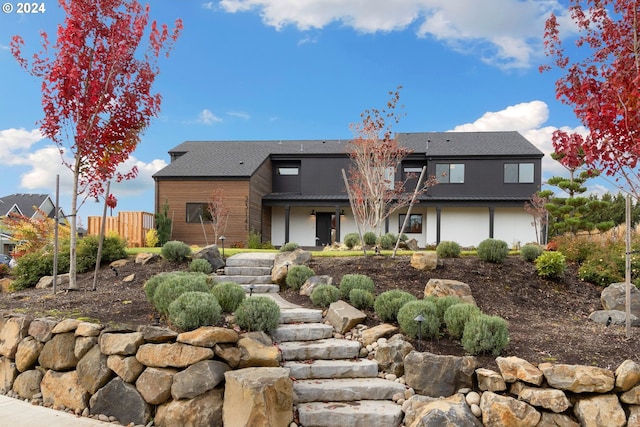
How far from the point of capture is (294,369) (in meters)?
5.46

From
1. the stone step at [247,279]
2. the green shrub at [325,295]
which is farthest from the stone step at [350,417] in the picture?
the stone step at [247,279]

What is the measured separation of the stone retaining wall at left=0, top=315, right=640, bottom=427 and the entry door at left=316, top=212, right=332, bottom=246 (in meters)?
18.4

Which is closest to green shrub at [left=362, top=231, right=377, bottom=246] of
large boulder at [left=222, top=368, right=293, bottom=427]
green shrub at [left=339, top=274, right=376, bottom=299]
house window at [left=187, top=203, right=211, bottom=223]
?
green shrub at [left=339, top=274, right=376, bottom=299]

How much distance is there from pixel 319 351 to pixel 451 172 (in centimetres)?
1855

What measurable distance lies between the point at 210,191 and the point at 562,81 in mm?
17081

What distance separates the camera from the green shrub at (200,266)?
9516 mm

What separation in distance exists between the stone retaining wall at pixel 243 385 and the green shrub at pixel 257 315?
11.8 inches

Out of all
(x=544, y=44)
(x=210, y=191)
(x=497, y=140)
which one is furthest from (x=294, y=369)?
(x=497, y=140)

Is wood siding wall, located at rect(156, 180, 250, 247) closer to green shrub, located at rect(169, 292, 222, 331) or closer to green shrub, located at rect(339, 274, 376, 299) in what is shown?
green shrub, located at rect(339, 274, 376, 299)

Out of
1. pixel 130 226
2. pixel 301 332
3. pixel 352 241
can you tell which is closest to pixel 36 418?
pixel 301 332

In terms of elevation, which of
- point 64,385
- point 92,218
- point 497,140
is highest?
point 497,140

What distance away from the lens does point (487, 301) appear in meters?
8.41

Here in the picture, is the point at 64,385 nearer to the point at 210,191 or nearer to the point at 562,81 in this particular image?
the point at 562,81

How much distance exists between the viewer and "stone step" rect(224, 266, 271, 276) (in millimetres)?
9805
